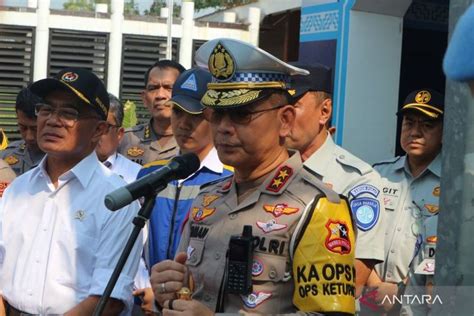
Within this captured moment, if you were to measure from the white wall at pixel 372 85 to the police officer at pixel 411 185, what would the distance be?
3600mm

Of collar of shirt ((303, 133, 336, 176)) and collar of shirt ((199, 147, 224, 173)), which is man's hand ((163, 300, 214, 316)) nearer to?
collar of shirt ((303, 133, 336, 176))

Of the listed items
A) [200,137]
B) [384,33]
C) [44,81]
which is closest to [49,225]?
[44,81]

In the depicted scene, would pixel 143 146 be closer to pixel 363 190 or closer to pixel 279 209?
pixel 363 190

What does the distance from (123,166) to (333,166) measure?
1.96m

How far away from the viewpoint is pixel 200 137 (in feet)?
14.1

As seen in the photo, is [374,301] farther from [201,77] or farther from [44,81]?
[44,81]

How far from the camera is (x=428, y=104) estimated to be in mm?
5016

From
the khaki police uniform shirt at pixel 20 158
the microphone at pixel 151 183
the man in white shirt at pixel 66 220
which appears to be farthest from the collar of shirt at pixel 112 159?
the microphone at pixel 151 183

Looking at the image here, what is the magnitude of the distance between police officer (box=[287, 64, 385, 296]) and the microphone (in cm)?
116

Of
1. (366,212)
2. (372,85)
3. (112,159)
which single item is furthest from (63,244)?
(372,85)

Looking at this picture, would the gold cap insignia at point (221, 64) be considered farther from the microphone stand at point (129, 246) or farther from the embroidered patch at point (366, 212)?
the embroidered patch at point (366, 212)

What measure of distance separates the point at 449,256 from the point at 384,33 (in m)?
6.48

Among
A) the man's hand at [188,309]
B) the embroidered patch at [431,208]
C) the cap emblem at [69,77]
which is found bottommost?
the man's hand at [188,309]

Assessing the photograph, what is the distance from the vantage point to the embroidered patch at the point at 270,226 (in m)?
2.67
